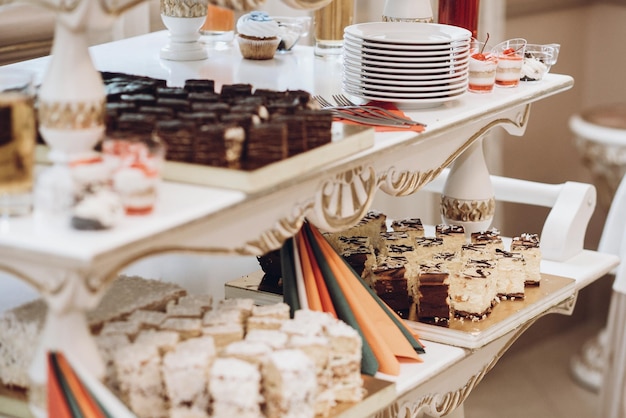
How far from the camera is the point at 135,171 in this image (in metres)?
1.21

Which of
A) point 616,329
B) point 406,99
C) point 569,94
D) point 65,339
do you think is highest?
point 406,99

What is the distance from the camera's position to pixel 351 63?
1900 millimetres

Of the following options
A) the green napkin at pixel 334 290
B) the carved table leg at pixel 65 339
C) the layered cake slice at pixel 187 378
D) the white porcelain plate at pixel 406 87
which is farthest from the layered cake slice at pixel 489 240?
the carved table leg at pixel 65 339

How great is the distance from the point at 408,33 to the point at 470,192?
49 cm

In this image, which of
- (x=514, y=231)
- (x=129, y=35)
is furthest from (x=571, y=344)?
(x=129, y=35)

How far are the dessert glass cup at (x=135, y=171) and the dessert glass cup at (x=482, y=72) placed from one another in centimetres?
92

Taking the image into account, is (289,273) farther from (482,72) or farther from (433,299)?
(482,72)

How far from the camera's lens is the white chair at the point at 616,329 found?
2.87 meters

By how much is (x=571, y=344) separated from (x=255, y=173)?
3.70 m

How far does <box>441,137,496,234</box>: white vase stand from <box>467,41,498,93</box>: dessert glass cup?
306 mm

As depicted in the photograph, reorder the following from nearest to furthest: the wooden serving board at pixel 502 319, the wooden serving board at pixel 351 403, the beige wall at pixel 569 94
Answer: the wooden serving board at pixel 351 403 < the wooden serving board at pixel 502 319 < the beige wall at pixel 569 94

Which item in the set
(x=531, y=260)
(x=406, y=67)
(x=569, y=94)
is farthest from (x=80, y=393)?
(x=569, y=94)

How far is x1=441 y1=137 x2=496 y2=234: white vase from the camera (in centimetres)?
235

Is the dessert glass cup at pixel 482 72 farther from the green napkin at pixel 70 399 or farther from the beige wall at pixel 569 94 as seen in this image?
the beige wall at pixel 569 94
